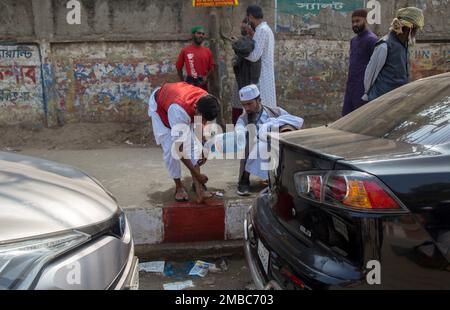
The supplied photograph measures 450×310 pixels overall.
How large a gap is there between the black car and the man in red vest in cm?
129

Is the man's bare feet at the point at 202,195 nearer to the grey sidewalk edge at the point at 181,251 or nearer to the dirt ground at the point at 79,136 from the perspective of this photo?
the grey sidewalk edge at the point at 181,251

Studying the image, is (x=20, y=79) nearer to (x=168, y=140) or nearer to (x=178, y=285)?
(x=168, y=140)

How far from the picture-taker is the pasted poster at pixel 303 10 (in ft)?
23.8

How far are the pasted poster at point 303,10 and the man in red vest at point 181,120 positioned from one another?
12.6 feet

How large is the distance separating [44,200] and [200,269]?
1.85 meters

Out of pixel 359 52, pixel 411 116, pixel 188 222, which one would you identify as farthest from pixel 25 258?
pixel 359 52

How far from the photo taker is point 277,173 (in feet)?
8.32

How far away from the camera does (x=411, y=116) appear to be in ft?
7.84

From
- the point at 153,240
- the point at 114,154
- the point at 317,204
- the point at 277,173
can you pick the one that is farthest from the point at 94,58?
the point at 317,204

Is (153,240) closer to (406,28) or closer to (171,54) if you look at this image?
(406,28)

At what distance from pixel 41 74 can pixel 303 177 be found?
19.4 feet

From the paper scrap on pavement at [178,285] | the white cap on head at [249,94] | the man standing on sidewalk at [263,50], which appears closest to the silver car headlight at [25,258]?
the paper scrap on pavement at [178,285]

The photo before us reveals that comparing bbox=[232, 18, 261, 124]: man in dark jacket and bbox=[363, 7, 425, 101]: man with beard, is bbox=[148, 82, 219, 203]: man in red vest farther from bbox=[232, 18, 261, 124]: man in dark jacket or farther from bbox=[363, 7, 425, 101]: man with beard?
bbox=[363, 7, 425, 101]: man with beard

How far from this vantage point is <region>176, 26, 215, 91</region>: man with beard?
6.65 meters
